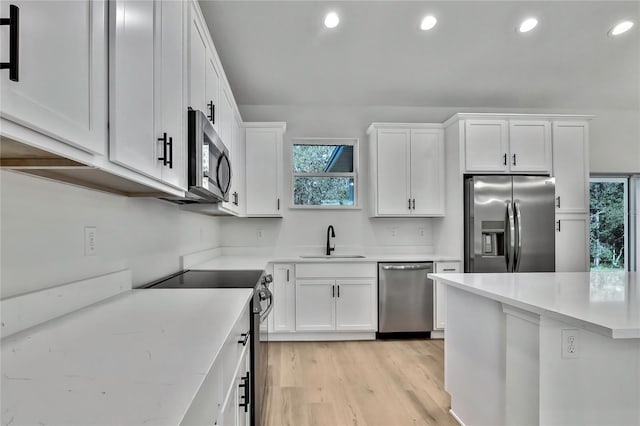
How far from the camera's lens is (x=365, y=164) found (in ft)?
13.8

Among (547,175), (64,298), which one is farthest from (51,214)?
(547,175)

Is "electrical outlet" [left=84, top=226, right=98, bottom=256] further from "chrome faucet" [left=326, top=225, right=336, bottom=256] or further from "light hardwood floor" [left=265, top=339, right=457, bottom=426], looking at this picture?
"chrome faucet" [left=326, top=225, right=336, bottom=256]

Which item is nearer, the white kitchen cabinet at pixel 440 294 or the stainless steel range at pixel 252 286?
the stainless steel range at pixel 252 286

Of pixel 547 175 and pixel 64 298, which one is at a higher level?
pixel 547 175

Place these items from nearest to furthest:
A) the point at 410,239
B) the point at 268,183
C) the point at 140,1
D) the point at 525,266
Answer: the point at 140,1 < the point at 525,266 < the point at 268,183 < the point at 410,239

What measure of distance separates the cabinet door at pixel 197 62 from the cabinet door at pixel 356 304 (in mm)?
2351

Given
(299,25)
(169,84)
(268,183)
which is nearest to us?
(169,84)

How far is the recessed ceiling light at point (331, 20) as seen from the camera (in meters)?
2.88

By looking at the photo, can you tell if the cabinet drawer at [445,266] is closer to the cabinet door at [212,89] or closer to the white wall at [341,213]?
the white wall at [341,213]

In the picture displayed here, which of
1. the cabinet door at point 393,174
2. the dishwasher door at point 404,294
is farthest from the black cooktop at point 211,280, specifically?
the cabinet door at point 393,174

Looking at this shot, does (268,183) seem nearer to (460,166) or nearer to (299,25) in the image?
(299,25)

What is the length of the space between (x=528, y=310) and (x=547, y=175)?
2.90 metres

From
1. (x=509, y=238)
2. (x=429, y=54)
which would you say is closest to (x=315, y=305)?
(x=509, y=238)

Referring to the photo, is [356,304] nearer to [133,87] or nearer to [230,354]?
[230,354]
